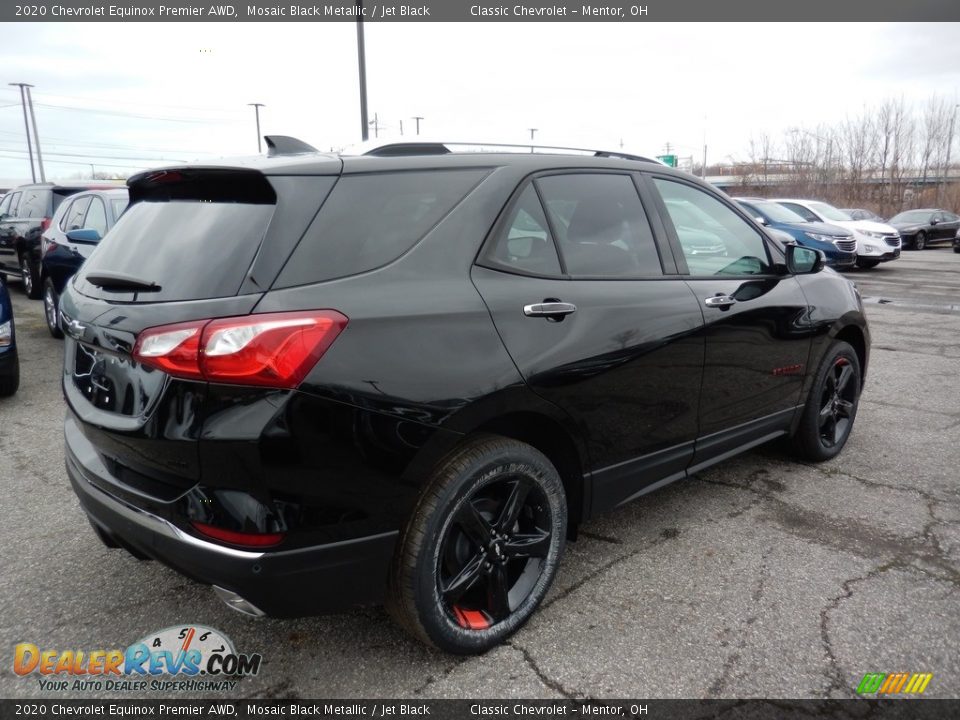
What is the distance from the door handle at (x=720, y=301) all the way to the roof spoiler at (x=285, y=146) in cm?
178

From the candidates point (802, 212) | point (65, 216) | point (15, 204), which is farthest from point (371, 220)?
point (802, 212)

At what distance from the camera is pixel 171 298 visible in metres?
2.13

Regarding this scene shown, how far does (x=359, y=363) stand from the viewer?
2057mm

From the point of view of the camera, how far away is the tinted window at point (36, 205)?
996cm

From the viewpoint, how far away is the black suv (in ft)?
6.51

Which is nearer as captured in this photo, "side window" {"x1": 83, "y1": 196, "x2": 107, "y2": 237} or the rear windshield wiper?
the rear windshield wiper

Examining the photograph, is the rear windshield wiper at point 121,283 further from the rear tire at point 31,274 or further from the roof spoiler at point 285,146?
the rear tire at point 31,274

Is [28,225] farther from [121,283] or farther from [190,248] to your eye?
[190,248]

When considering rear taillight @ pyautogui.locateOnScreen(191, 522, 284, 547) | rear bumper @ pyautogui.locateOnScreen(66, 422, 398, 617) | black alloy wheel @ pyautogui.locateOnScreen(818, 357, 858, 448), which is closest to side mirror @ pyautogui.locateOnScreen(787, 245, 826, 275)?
black alloy wheel @ pyautogui.locateOnScreen(818, 357, 858, 448)

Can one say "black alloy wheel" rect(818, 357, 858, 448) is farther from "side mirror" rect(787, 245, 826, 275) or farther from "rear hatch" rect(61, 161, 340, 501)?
"rear hatch" rect(61, 161, 340, 501)

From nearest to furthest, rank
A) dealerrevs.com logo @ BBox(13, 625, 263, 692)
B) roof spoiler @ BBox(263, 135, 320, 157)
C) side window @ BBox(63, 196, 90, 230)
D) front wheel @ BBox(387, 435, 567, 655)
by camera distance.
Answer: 1. front wheel @ BBox(387, 435, 567, 655)
2. dealerrevs.com logo @ BBox(13, 625, 263, 692)
3. roof spoiler @ BBox(263, 135, 320, 157)
4. side window @ BBox(63, 196, 90, 230)

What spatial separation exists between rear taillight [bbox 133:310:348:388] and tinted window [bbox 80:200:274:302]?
13 cm

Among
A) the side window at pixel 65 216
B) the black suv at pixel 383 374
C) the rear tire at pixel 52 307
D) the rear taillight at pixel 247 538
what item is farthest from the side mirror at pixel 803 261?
the side window at pixel 65 216

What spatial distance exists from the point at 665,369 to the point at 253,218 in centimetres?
172
